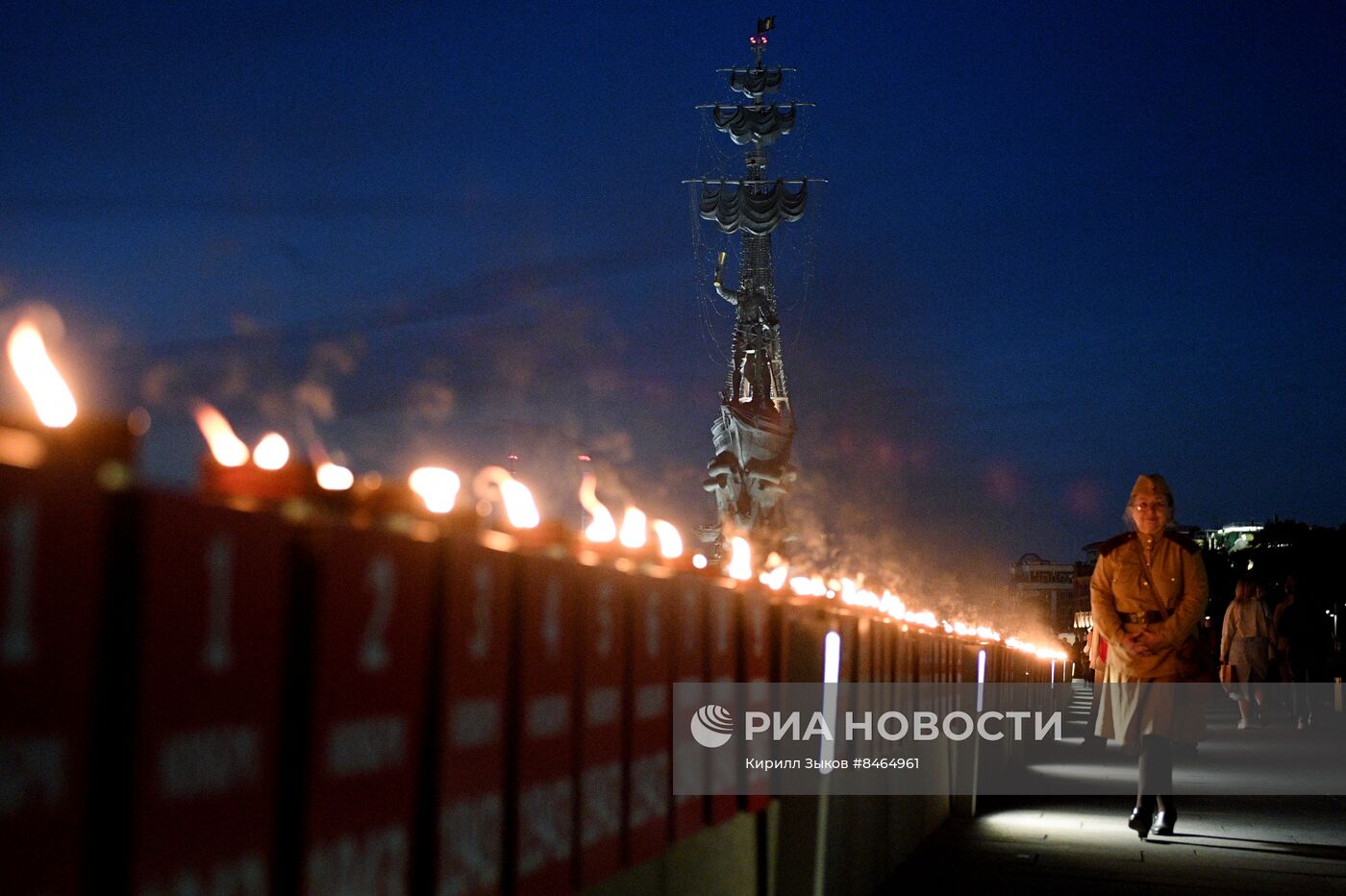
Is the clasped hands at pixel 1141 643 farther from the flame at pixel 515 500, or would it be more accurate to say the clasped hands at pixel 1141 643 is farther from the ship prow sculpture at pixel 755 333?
the ship prow sculpture at pixel 755 333

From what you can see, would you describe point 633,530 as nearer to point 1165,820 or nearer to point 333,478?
point 333,478

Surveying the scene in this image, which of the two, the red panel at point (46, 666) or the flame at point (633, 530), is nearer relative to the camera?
the red panel at point (46, 666)

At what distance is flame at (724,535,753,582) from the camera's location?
4.60 m

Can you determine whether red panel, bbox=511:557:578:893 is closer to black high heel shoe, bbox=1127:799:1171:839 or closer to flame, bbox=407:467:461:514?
flame, bbox=407:467:461:514

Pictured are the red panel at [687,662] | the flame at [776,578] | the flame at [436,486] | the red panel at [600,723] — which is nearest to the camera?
the flame at [436,486]

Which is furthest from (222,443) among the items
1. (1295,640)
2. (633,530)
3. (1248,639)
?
(1295,640)

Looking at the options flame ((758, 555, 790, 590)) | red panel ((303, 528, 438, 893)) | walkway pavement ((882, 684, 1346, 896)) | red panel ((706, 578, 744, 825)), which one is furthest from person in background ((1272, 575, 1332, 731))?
red panel ((303, 528, 438, 893))

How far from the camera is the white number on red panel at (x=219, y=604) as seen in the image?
176 centimetres

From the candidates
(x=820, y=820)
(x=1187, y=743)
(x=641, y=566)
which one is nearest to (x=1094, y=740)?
(x=1187, y=743)

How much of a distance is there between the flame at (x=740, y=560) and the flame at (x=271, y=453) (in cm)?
243

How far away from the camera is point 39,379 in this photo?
1725 millimetres

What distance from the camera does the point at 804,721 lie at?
16.5 feet

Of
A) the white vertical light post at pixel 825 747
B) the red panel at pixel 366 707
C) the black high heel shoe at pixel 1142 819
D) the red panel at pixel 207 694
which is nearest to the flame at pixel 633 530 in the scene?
the red panel at pixel 366 707

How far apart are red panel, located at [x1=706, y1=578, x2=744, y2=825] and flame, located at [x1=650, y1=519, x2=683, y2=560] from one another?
0.14 metres
